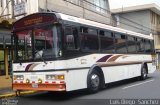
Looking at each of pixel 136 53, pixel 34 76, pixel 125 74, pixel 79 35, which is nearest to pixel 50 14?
pixel 79 35

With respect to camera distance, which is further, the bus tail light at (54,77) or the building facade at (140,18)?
the building facade at (140,18)

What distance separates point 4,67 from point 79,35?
6824mm

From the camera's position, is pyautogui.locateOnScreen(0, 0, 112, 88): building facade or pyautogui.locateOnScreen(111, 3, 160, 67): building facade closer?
pyautogui.locateOnScreen(0, 0, 112, 88): building facade

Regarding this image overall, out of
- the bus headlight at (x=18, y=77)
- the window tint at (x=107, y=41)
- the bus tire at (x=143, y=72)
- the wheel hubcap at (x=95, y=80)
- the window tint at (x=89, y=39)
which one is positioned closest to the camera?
the bus headlight at (x=18, y=77)

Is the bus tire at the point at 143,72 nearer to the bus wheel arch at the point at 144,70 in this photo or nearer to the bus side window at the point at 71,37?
the bus wheel arch at the point at 144,70

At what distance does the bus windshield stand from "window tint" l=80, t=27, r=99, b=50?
1.57m

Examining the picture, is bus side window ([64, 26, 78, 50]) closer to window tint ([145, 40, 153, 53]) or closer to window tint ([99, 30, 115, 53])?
window tint ([99, 30, 115, 53])

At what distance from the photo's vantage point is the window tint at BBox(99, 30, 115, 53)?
1460 centimetres

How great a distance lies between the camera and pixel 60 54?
1162cm

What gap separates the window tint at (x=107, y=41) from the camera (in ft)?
47.9

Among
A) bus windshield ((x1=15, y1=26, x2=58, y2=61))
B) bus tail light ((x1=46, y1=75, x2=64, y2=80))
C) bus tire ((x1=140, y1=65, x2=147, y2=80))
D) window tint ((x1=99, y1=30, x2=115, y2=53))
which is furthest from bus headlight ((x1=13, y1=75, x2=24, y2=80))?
bus tire ((x1=140, y1=65, x2=147, y2=80))

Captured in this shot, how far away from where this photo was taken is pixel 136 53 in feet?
62.2

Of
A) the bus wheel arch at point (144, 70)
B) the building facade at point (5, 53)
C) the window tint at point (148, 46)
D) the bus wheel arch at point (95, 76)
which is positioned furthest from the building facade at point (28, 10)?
the bus wheel arch at point (144, 70)

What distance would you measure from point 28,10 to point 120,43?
280 inches
